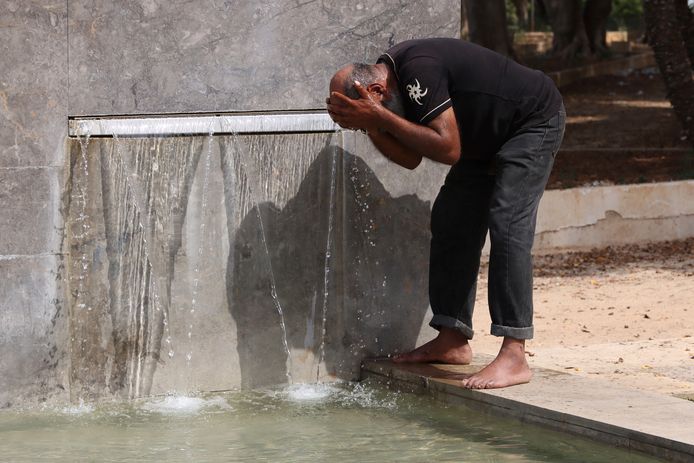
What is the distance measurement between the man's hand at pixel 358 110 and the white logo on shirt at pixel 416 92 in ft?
0.45

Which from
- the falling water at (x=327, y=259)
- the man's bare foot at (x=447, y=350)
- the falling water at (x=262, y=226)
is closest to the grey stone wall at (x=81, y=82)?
the falling water at (x=262, y=226)

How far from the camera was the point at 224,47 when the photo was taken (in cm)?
561

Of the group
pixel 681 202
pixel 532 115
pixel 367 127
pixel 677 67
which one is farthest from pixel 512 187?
pixel 677 67

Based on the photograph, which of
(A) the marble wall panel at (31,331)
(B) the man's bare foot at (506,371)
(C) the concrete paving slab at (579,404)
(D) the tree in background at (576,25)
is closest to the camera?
(C) the concrete paving slab at (579,404)

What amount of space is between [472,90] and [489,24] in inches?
712

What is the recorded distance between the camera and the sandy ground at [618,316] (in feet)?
20.4

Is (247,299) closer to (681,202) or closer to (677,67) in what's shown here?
(681,202)

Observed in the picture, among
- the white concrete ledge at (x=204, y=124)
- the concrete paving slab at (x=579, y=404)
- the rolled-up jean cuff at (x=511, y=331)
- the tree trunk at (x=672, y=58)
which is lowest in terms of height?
the concrete paving slab at (x=579, y=404)

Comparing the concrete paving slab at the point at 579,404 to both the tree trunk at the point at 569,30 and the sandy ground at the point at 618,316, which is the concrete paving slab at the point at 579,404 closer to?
the sandy ground at the point at 618,316

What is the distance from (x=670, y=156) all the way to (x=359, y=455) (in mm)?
12615

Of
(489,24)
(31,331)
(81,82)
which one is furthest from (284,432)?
(489,24)

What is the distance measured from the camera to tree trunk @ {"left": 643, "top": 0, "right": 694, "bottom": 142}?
1474 cm

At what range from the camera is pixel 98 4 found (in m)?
5.36

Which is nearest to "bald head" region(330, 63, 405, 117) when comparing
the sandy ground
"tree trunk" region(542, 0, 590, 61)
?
the sandy ground
